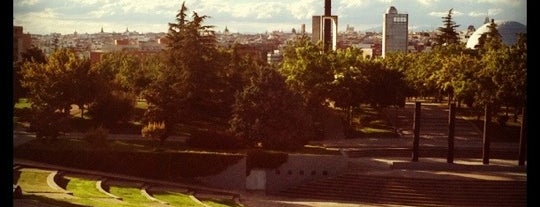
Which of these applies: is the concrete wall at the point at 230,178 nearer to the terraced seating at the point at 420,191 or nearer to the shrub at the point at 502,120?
the terraced seating at the point at 420,191

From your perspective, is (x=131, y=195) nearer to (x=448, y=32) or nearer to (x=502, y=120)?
(x=502, y=120)

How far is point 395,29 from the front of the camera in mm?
141500

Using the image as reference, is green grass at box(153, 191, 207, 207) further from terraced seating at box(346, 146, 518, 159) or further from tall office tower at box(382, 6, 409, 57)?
tall office tower at box(382, 6, 409, 57)

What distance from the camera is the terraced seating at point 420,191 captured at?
2725 centimetres

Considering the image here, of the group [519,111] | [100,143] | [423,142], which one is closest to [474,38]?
[519,111]

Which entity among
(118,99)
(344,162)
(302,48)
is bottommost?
(344,162)

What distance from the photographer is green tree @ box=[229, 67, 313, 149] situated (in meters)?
32.1

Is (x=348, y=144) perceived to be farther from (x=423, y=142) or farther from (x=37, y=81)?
(x=37, y=81)

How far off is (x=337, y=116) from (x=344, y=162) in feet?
45.4

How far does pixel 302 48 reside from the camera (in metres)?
40.1

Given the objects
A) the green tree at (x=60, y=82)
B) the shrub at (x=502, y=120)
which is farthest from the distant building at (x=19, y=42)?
the shrub at (x=502, y=120)

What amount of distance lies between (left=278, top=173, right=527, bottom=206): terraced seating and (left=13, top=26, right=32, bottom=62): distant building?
79.8 feet

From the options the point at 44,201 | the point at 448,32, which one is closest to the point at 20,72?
the point at 44,201

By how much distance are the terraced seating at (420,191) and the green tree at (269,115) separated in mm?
3662
